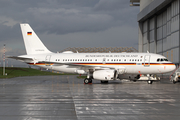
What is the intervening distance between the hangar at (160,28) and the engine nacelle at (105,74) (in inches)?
709

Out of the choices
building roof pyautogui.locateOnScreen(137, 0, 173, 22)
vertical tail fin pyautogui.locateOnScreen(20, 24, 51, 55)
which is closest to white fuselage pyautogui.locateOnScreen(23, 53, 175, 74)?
vertical tail fin pyautogui.locateOnScreen(20, 24, 51, 55)

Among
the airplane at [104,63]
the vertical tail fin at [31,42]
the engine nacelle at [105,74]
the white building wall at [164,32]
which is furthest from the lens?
the white building wall at [164,32]

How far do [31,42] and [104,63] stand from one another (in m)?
10.4

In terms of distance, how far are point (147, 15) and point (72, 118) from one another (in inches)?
1963

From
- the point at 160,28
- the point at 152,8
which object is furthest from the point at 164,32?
the point at 152,8

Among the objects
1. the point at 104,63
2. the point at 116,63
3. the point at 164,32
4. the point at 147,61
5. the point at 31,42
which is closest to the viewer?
the point at 147,61

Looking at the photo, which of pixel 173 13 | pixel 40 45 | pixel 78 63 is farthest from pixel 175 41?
pixel 40 45

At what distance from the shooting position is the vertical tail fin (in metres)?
30.8

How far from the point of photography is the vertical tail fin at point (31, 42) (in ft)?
101

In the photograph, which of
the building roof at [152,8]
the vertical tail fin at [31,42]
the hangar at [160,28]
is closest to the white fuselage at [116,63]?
the vertical tail fin at [31,42]

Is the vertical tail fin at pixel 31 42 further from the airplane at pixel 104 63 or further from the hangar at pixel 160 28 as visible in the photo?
the hangar at pixel 160 28

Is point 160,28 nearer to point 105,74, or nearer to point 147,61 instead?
point 147,61

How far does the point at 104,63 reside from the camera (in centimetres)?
2772

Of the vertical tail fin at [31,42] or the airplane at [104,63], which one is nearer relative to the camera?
the airplane at [104,63]
